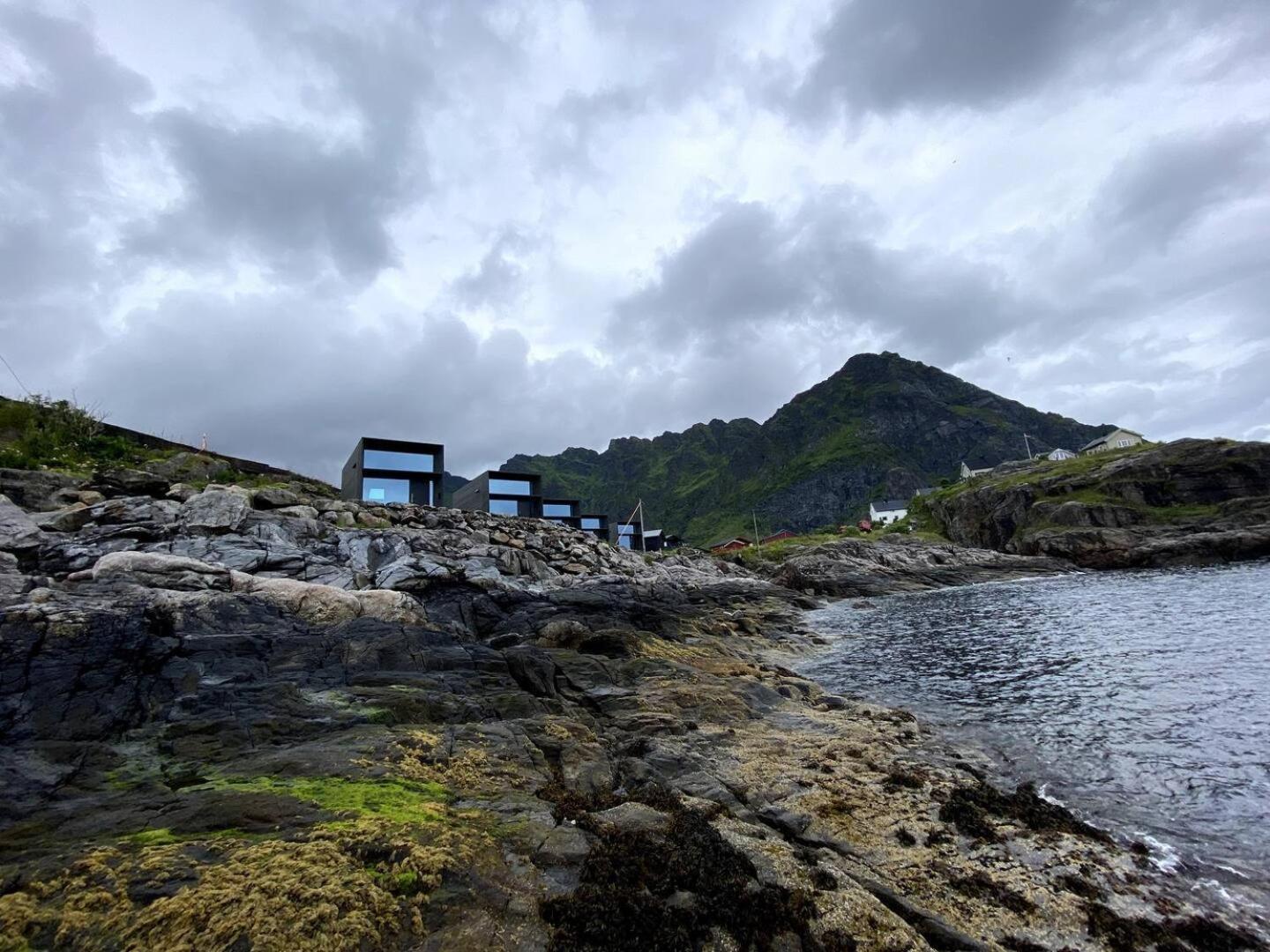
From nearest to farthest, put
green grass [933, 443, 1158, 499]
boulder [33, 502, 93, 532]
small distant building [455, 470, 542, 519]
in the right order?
1. boulder [33, 502, 93, 532]
2. small distant building [455, 470, 542, 519]
3. green grass [933, 443, 1158, 499]

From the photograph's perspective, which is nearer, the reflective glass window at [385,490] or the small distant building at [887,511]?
the reflective glass window at [385,490]

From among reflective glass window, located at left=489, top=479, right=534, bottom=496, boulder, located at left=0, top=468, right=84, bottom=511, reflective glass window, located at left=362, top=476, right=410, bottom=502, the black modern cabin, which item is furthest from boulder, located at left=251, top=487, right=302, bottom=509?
the black modern cabin

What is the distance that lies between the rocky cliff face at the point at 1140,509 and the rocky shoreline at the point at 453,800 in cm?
7962

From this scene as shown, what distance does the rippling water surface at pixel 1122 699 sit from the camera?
394 inches

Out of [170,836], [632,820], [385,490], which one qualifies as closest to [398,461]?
[385,490]

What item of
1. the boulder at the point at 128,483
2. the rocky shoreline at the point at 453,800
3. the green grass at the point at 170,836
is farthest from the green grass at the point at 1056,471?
the boulder at the point at 128,483

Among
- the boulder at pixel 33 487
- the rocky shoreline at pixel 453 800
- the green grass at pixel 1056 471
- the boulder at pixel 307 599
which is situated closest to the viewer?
the rocky shoreline at pixel 453 800

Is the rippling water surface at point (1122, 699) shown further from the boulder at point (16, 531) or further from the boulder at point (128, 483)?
the boulder at point (128, 483)

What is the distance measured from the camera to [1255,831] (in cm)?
936

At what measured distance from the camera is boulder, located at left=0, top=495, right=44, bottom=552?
2142 cm

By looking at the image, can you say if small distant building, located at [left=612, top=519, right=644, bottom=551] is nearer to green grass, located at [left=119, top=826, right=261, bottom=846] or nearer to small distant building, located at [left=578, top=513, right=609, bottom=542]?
small distant building, located at [left=578, top=513, right=609, bottom=542]

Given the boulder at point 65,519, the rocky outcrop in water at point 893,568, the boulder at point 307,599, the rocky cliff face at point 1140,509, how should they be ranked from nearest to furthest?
1. the boulder at point 307,599
2. the boulder at point 65,519
3. the rocky outcrop in water at point 893,568
4. the rocky cliff face at point 1140,509

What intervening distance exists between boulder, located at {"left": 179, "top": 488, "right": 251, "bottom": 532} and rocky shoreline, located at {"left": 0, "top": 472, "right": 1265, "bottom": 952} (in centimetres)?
641

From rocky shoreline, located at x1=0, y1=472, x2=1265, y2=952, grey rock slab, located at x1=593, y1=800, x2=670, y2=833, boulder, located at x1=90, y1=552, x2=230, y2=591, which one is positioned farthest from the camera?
boulder, located at x1=90, y1=552, x2=230, y2=591
